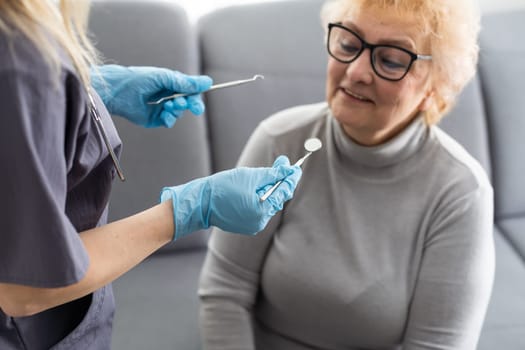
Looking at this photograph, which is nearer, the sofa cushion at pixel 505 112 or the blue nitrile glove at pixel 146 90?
the blue nitrile glove at pixel 146 90

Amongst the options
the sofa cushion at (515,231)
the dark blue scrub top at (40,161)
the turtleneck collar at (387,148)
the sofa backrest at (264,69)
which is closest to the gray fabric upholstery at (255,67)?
the sofa backrest at (264,69)

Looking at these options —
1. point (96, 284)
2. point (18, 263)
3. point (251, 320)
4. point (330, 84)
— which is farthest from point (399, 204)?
point (18, 263)

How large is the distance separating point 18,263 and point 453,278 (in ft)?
2.80

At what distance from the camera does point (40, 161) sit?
0.67m

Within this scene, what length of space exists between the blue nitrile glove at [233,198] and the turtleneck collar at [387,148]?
32cm

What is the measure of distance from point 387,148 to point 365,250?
23 centimetres

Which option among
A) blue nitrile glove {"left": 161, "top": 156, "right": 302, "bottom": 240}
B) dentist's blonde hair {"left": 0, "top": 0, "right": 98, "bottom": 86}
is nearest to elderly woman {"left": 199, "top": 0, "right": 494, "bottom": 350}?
blue nitrile glove {"left": 161, "top": 156, "right": 302, "bottom": 240}

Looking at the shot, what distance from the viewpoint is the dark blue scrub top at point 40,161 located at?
2.12 feet

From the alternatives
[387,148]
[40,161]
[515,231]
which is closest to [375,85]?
[387,148]

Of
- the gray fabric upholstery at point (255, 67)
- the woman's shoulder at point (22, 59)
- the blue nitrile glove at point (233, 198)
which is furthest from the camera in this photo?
the gray fabric upholstery at point (255, 67)

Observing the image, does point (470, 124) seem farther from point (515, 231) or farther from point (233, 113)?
point (233, 113)

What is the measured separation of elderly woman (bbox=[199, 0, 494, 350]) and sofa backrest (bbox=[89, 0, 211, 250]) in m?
0.41

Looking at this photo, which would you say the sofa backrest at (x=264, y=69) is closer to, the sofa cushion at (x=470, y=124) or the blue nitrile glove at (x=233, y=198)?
the sofa cushion at (x=470, y=124)

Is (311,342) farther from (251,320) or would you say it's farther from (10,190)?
(10,190)
